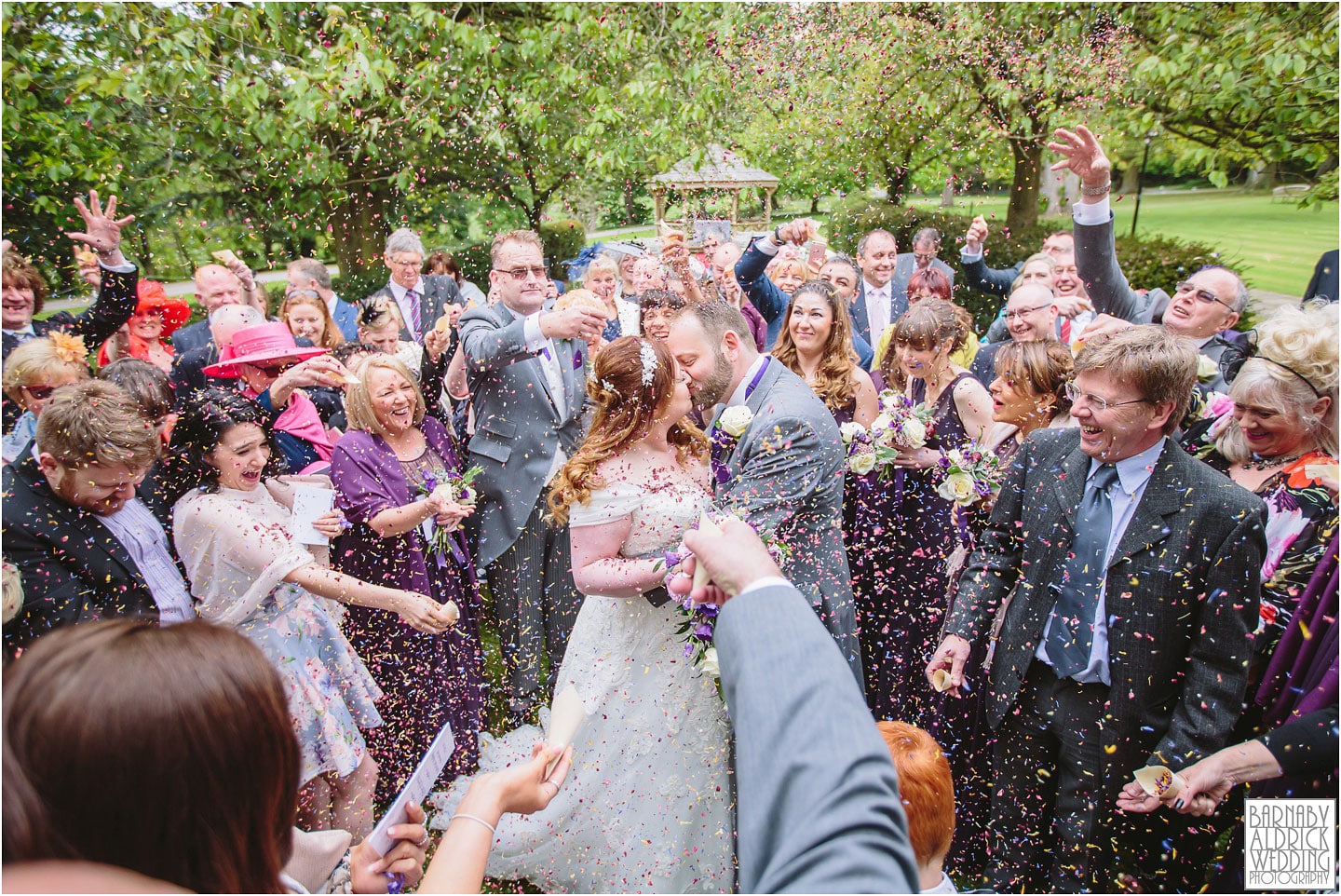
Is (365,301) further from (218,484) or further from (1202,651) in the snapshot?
(1202,651)

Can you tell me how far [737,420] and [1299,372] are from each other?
1845mm

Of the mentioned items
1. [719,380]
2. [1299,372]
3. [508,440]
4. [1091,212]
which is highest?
[1091,212]

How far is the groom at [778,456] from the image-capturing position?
281 centimetres

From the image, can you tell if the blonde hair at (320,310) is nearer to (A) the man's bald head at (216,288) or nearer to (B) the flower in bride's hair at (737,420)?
(A) the man's bald head at (216,288)

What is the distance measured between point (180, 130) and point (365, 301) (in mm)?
3611

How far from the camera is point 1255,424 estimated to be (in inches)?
104

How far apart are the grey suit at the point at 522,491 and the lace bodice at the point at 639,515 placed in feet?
5.88

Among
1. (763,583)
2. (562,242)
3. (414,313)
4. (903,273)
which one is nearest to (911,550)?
(763,583)

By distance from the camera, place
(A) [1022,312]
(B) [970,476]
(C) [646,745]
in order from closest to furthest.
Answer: (C) [646,745] < (B) [970,476] < (A) [1022,312]

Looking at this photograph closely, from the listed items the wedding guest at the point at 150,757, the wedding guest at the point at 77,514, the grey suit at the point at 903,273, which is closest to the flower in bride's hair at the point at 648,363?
the wedding guest at the point at 77,514

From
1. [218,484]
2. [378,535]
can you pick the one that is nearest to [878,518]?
[378,535]

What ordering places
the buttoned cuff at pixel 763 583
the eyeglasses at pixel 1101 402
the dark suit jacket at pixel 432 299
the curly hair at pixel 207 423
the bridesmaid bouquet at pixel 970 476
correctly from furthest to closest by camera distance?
1. the dark suit jacket at pixel 432 299
2. the bridesmaid bouquet at pixel 970 476
3. the curly hair at pixel 207 423
4. the eyeglasses at pixel 1101 402
5. the buttoned cuff at pixel 763 583

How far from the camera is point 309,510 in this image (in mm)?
3219

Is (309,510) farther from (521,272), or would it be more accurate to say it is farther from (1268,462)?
(1268,462)
